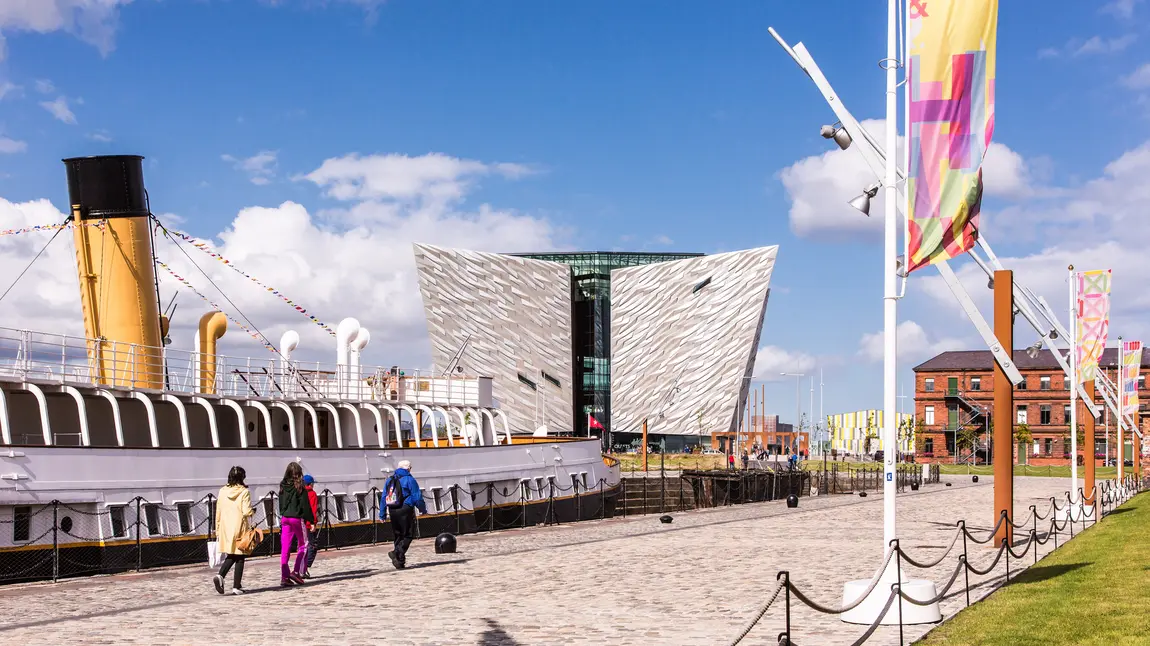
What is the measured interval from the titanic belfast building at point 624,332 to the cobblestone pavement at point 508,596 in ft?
242

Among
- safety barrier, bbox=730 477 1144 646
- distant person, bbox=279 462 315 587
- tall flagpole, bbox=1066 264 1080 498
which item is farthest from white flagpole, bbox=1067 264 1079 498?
distant person, bbox=279 462 315 587

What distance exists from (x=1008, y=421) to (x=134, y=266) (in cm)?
1774

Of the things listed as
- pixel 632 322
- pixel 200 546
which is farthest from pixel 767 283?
pixel 200 546

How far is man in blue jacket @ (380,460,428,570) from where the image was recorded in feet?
58.9

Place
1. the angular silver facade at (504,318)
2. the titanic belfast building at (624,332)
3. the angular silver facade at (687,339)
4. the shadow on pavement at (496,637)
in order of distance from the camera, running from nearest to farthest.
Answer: the shadow on pavement at (496,637) → the angular silver facade at (504,318) → the titanic belfast building at (624,332) → the angular silver facade at (687,339)

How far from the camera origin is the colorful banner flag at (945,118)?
42.7 feet

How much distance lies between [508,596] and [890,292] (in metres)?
6.04

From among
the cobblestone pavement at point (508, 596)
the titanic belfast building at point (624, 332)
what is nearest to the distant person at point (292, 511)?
the cobblestone pavement at point (508, 596)

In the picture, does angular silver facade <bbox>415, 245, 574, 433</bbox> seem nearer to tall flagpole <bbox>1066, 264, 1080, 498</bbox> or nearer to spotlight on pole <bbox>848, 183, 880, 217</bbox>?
tall flagpole <bbox>1066, 264, 1080, 498</bbox>

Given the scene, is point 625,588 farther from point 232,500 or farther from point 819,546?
point 819,546

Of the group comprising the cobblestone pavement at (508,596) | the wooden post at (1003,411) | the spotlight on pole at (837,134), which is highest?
the spotlight on pole at (837,134)

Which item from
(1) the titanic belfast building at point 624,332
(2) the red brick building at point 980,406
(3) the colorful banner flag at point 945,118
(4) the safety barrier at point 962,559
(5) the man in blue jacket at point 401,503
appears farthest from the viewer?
(2) the red brick building at point 980,406

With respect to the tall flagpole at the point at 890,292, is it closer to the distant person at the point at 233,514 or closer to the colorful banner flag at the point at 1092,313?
the distant person at the point at 233,514

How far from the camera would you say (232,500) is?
14.5 m
